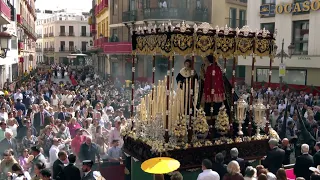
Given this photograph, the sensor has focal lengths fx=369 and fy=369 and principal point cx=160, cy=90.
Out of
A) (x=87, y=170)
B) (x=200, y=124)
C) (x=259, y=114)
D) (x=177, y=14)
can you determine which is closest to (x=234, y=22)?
(x=177, y=14)

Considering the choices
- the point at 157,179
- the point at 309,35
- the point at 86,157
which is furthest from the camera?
the point at 309,35

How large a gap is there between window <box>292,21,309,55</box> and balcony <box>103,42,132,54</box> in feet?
40.5

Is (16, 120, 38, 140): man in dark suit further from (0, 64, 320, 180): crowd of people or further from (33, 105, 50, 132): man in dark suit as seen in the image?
(33, 105, 50, 132): man in dark suit

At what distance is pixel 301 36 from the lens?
2492 centimetres

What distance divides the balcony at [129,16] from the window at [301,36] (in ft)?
40.9

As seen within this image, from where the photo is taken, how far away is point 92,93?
734 inches

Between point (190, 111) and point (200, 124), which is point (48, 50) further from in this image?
point (190, 111)

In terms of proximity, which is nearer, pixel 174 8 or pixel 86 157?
pixel 86 157

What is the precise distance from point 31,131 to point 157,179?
5.51 metres

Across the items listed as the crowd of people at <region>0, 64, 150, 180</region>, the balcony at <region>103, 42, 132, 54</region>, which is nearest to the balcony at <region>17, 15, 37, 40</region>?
the balcony at <region>103, 42, 132, 54</region>

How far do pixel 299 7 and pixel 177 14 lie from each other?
346 inches

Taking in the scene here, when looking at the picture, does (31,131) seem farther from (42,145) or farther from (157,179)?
(157,179)

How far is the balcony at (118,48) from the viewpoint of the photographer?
2972 centimetres

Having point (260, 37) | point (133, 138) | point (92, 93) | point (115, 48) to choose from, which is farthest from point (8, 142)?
point (115, 48)
